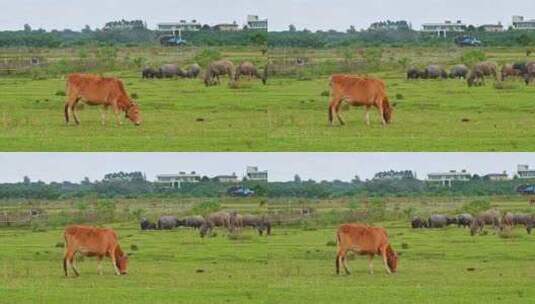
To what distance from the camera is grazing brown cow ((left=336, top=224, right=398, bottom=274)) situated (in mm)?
12172

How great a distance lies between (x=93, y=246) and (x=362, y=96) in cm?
221

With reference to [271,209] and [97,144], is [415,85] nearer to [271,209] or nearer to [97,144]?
[271,209]

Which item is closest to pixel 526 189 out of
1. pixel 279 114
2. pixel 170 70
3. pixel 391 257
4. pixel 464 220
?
pixel 464 220

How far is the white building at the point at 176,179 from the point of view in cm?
1217

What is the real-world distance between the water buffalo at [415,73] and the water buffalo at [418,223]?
3.35ft

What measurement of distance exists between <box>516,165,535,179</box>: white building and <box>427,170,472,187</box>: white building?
0.36 meters

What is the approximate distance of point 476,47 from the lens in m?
12.1

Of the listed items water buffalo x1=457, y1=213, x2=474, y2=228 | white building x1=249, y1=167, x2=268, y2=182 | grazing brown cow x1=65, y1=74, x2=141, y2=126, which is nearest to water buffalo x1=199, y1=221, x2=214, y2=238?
white building x1=249, y1=167, x2=268, y2=182

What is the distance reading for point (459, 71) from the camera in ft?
39.9

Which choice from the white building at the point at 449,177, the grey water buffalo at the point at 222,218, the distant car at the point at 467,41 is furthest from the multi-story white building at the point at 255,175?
the distant car at the point at 467,41

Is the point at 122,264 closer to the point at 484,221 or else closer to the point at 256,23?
the point at 256,23

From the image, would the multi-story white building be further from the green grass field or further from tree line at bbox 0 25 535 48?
tree line at bbox 0 25 535 48

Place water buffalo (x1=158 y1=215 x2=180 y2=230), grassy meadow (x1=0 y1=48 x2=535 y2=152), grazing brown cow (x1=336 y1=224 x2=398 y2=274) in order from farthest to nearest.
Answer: water buffalo (x1=158 y1=215 x2=180 y2=230), grazing brown cow (x1=336 y1=224 x2=398 y2=274), grassy meadow (x1=0 y1=48 x2=535 y2=152)

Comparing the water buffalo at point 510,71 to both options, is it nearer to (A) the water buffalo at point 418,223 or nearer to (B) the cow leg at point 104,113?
(A) the water buffalo at point 418,223
